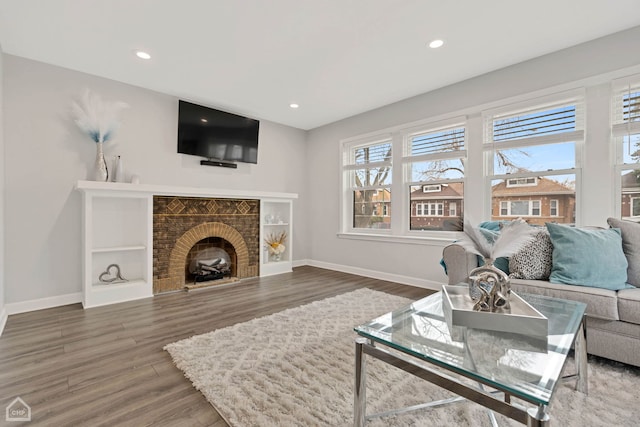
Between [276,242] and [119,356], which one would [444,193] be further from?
[119,356]

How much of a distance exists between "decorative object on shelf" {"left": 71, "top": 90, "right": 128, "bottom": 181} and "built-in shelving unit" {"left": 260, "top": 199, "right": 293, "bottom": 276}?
6.70 ft

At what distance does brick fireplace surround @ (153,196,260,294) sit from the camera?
3596 millimetres

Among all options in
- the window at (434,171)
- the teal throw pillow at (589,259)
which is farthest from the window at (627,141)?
the window at (434,171)

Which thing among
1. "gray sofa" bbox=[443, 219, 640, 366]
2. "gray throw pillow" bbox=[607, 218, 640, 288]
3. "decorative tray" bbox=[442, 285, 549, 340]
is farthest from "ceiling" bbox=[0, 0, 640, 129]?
"decorative tray" bbox=[442, 285, 549, 340]

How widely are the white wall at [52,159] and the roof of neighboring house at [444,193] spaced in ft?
11.4

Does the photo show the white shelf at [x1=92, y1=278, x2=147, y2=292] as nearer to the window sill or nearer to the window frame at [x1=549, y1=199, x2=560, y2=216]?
the window sill

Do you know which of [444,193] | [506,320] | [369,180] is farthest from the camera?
[369,180]

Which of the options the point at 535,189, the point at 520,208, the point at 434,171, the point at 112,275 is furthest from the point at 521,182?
the point at 112,275

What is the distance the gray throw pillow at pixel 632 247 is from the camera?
2.02m

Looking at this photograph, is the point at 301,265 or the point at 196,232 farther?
the point at 301,265

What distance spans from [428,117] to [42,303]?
192 inches

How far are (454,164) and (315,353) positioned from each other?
291 cm

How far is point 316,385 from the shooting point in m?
1.66

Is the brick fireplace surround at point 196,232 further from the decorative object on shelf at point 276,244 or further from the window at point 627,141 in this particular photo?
the window at point 627,141
